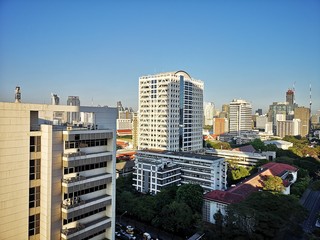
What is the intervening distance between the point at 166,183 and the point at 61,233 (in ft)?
68.7

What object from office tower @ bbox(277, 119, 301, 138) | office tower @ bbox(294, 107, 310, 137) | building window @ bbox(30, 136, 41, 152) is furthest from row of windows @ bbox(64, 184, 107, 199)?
office tower @ bbox(294, 107, 310, 137)

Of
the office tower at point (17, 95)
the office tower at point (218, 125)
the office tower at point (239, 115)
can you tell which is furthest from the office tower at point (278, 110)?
the office tower at point (17, 95)

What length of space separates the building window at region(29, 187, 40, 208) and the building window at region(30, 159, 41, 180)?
24.3 inches

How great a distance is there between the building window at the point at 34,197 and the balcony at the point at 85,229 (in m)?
2.08

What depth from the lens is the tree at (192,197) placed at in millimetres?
25500

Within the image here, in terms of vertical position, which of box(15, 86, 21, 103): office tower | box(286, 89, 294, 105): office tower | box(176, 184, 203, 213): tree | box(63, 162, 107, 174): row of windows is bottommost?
box(176, 184, 203, 213): tree

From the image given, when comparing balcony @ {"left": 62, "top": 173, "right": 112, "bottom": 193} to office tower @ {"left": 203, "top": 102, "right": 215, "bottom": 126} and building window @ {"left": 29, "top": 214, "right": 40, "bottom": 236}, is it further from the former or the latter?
office tower @ {"left": 203, "top": 102, "right": 215, "bottom": 126}

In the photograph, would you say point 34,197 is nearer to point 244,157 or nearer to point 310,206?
point 310,206

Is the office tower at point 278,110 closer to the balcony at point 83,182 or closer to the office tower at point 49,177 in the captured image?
the balcony at point 83,182

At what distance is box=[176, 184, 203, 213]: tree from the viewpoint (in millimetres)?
25500

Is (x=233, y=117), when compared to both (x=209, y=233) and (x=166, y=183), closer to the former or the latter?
(x=166, y=183)

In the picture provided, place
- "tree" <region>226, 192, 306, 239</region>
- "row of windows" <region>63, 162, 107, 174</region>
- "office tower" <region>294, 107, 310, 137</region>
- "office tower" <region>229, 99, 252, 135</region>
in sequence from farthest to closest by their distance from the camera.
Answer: "office tower" <region>294, 107, 310, 137</region> < "office tower" <region>229, 99, 252, 135</region> < "tree" <region>226, 192, 306, 239</region> < "row of windows" <region>63, 162, 107, 174</region>

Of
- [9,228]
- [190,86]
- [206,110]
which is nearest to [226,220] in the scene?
[9,228]

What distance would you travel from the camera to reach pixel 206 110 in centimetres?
17125
